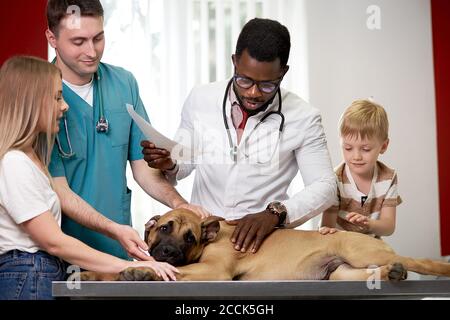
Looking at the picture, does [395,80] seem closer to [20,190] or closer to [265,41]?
[265,41]

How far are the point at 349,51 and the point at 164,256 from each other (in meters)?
0.62

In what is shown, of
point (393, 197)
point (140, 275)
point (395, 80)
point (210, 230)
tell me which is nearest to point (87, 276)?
point (140, 275)

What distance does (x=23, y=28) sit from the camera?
71.5 inches

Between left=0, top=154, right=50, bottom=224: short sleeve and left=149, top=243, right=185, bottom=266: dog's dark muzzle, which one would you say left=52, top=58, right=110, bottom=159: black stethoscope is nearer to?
left=0, top=154, right=50, bottom=224: short sleeve

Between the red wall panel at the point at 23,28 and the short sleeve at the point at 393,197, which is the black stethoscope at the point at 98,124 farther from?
the short sleeve at the point at 393,197

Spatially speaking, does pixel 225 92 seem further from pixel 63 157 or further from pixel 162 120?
pixel 63 157

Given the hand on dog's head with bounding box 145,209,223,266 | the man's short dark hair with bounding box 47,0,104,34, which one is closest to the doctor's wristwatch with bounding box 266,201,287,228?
the hand on dog's head with bounding box 145,209,223,266

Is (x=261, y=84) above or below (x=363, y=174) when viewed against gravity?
above

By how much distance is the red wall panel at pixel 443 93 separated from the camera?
1817mm

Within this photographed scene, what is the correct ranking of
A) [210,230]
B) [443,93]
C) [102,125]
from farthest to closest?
[443,93] → [102,125] → [210,230]

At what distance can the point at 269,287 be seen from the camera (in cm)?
152

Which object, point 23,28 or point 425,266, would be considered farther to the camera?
point 23,28

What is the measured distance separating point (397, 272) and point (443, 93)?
0.49m
